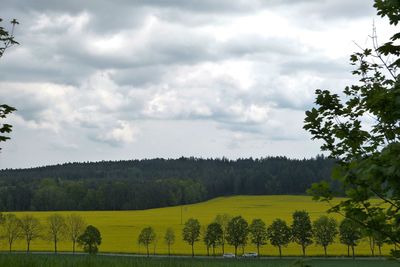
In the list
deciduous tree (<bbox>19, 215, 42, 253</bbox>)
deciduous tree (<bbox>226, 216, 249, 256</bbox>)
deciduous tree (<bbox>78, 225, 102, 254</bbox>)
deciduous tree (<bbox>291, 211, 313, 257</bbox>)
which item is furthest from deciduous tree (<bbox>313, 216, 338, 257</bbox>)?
Answer: deciduous tree (<bbox>19, 215, 42, 253</bbox>)

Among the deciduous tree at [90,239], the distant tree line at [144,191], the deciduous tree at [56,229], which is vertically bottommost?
the deciduous tree at [90,239]

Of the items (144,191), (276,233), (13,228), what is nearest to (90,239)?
(13,228)

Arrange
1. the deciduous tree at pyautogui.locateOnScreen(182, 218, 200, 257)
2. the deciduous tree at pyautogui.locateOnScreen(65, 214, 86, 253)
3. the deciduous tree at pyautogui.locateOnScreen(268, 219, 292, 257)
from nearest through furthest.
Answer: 1. the deciduous tree at pyautogui.locateOnScreen(268, 219, 292, 257)
2. the deciduous tree at pyautogui.locateOnScreen(182, 218, 200, 257)
3. the deciduous tree at pyautogui.locateOnScreen(65, 214, 86, 253)

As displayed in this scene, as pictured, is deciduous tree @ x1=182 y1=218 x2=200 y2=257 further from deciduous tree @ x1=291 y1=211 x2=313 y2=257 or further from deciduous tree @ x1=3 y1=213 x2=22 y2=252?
deciduous tree @ x1=3 y1=213 x2=22 y2=252

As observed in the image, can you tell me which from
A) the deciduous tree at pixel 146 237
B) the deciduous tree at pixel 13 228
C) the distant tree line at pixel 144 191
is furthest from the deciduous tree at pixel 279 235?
the distant tree line at pixel 144 191

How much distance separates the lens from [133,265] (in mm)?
14781

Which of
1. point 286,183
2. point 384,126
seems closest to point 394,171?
point 384,126

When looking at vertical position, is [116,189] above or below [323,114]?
above

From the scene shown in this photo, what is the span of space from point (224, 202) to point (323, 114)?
539 feet

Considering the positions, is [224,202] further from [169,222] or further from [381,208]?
→ [381,208]

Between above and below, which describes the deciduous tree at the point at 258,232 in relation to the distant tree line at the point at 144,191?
below

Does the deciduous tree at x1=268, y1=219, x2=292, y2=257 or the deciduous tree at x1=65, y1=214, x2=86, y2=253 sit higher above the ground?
the deciduous tree at x1=65, y1=214, x2=86, y2=253

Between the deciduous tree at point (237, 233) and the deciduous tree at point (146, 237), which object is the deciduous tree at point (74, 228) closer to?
the deciduous tree at point (146, 237)

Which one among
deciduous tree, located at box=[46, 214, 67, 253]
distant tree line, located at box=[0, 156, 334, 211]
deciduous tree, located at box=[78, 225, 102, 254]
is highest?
distant tree line, located at box=[0, 156, 334, 211]
